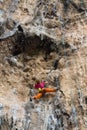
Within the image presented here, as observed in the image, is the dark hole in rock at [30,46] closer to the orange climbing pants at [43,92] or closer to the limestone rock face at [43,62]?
the limestone rock face at [43,62]

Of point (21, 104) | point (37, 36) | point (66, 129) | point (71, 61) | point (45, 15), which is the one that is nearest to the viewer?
point (66, 129)

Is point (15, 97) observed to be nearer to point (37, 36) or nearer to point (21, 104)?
point (21, 104)

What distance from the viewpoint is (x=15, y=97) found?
9297mm

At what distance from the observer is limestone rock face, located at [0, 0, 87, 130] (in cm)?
841

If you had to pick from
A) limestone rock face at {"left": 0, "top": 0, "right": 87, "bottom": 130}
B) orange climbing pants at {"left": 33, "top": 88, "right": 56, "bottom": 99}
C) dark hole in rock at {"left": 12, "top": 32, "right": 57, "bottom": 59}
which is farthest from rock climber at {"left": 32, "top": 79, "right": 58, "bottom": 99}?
dark hole in rock at {"left": 12, "top": 32, "right": 57, "bottom": 59}

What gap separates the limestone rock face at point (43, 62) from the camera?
8406mm

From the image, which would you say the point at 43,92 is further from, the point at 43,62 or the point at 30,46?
the point at 30,46

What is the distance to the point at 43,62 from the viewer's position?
1024 centimetres

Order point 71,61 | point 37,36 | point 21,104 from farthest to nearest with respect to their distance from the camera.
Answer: point 37,36 < point 71,61 < point 21,104

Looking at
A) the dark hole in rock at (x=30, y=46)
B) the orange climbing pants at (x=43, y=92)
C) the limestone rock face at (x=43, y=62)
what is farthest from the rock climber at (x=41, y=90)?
the dark hole in rock at (x=30, y=46)

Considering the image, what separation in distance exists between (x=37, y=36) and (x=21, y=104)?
256cm

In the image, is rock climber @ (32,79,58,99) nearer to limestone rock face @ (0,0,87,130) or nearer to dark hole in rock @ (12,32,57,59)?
limestone rock face @ (0,0,87,130)

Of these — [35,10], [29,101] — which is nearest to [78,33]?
[35,10]

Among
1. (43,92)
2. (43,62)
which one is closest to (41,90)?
(43,92)
